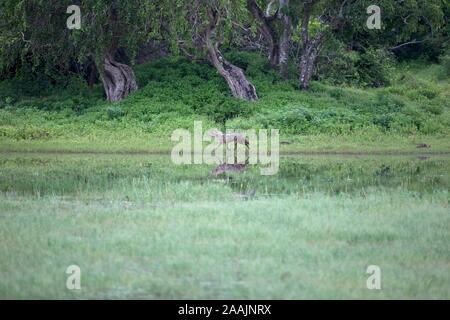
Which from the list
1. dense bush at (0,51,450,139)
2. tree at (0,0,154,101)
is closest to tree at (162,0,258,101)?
tree at (0,0,154,101)

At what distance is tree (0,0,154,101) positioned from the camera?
20484 mm

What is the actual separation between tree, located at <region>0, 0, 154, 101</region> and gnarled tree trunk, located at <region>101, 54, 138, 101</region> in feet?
0.13

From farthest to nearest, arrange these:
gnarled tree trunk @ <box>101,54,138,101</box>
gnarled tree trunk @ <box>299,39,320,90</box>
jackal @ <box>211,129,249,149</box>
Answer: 1. gnarled tree trunk @ <box>299,39,320,90</box>
2. gnarled tree trunk @ <box>101,54,138,101</box>
3. jackal @ <box>211,129,249,149</box>

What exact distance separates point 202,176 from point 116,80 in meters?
11.8

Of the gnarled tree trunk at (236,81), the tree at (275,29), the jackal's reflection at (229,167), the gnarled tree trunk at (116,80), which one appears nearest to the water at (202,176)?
the jackal's reflection at (229,167)

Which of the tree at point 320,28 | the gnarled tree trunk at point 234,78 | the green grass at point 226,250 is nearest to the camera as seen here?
the green grass at point 226,250

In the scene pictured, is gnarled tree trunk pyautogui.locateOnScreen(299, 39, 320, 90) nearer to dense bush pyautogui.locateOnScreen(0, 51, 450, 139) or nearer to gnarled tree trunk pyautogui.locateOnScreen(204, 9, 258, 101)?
dense bush pyautogui.locateOnScreen(0, 51, 450, 139)

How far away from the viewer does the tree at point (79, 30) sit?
20484 millimetres

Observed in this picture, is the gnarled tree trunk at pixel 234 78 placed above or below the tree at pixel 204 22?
below

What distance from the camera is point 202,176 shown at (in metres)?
13.0

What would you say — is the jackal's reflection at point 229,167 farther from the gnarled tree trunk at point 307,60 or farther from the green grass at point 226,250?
the gnarled tree trunk at point 307,60

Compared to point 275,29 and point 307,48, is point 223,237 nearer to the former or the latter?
point 307,48

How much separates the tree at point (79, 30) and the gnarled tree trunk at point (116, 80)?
4 centimetres
